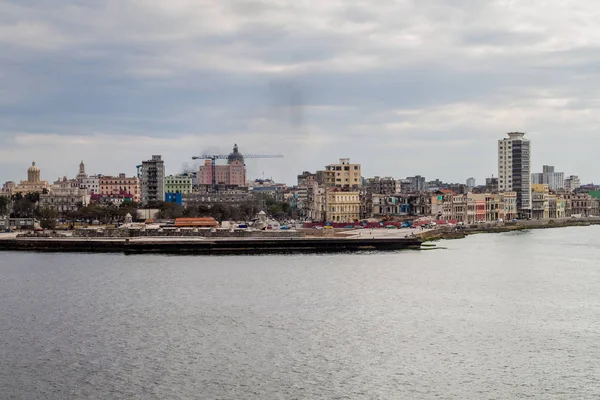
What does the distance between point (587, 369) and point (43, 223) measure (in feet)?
250

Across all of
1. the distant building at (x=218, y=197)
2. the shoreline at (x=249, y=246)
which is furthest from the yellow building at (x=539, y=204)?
the shoreline at (x=249, y=246)

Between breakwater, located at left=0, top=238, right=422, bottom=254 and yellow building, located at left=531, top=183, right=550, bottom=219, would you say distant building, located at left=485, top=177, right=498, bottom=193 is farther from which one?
breakwater, located at left=0, top=238, right=422, bottom=254

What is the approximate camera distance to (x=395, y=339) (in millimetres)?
31734

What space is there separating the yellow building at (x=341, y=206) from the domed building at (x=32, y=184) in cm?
6849

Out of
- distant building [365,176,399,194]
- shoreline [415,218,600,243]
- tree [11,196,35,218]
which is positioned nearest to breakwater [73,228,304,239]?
shoreline [415,218,600,243]

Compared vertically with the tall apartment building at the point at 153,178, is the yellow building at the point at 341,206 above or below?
below

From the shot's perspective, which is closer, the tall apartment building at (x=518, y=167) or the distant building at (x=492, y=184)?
the tall apartment building at (x=518, y=167)

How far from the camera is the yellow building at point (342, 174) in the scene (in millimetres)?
131125

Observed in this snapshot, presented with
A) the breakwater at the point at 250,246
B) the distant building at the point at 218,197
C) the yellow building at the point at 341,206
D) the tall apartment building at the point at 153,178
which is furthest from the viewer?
the distant building at the point at 218,197

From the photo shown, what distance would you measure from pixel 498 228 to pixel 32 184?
90.1 meters

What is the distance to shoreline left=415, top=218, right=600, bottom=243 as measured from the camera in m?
86.1

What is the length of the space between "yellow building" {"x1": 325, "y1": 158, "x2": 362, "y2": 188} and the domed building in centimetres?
5269

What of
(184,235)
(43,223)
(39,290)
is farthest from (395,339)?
(43,223)

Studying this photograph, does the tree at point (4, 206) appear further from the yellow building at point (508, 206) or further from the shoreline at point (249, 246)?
the yellow building at point (508, 206)
